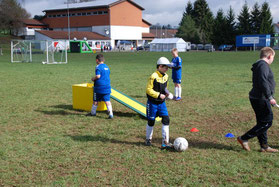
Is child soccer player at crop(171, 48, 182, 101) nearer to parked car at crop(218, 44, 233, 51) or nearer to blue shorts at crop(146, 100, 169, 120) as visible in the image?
blue shorts at crop(146, 100, 169, 120)

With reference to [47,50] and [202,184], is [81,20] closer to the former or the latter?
[47,50]

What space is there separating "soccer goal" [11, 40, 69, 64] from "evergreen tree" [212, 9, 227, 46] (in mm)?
54379

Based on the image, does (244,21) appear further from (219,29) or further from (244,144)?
(244,144)

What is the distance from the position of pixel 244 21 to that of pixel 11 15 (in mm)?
61459

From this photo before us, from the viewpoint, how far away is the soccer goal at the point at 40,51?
32.9 meters

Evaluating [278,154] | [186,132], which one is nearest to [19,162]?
[186,132]

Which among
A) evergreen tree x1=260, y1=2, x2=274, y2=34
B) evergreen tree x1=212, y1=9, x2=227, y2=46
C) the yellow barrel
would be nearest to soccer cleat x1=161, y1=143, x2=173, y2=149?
the yellow barrel

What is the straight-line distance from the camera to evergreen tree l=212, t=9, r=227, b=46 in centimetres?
7956

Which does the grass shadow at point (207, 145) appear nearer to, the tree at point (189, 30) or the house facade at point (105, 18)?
the house facade at point (105, 18)

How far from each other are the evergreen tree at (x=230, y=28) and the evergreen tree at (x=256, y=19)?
4.70 m

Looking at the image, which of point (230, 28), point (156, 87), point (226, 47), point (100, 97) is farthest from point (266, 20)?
point (156, 87)

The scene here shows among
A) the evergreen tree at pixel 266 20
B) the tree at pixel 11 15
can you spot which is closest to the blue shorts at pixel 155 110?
the evergreen tree at pixel 266 20

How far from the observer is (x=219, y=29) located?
79562 millimetres

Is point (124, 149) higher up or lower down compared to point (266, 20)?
lower down
